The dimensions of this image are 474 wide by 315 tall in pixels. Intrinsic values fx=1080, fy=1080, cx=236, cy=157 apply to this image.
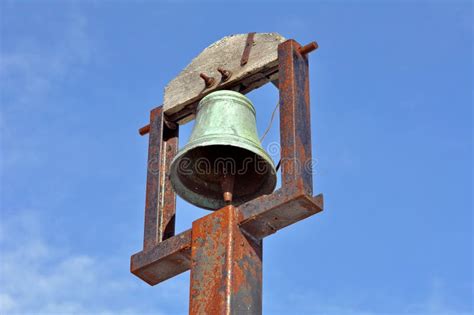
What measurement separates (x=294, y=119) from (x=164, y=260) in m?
1.05

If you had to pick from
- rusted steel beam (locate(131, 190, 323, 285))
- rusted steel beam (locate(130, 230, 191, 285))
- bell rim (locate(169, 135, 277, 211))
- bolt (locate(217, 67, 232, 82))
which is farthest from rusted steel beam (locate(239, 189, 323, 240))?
bolt (locate(217, 67, 232, 82))

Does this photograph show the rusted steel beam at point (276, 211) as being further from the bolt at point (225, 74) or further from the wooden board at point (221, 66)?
the bolt at point (225, 74)

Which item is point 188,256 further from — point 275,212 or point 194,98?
point 194,98

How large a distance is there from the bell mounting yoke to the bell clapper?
0.36 meters

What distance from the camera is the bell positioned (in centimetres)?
621

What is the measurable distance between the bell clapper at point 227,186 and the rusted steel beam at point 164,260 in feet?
1.48

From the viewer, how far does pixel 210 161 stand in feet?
21.2

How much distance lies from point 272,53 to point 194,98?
1.99ft

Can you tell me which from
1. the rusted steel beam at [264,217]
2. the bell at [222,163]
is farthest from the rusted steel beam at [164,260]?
the bell at [222,163]

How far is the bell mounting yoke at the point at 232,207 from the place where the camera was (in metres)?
5.44

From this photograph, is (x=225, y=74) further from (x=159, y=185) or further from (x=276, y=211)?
(x=276, y=211)

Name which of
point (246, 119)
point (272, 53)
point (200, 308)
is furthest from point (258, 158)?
point (200, 308)

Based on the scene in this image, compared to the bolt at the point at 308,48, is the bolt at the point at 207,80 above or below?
above

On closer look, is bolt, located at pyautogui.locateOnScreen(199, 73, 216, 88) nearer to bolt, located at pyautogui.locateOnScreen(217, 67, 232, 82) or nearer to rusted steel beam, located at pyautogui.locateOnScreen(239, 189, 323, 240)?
bolt, located at pyautogui.locateOnScreen(217, 67, 232, 82)
